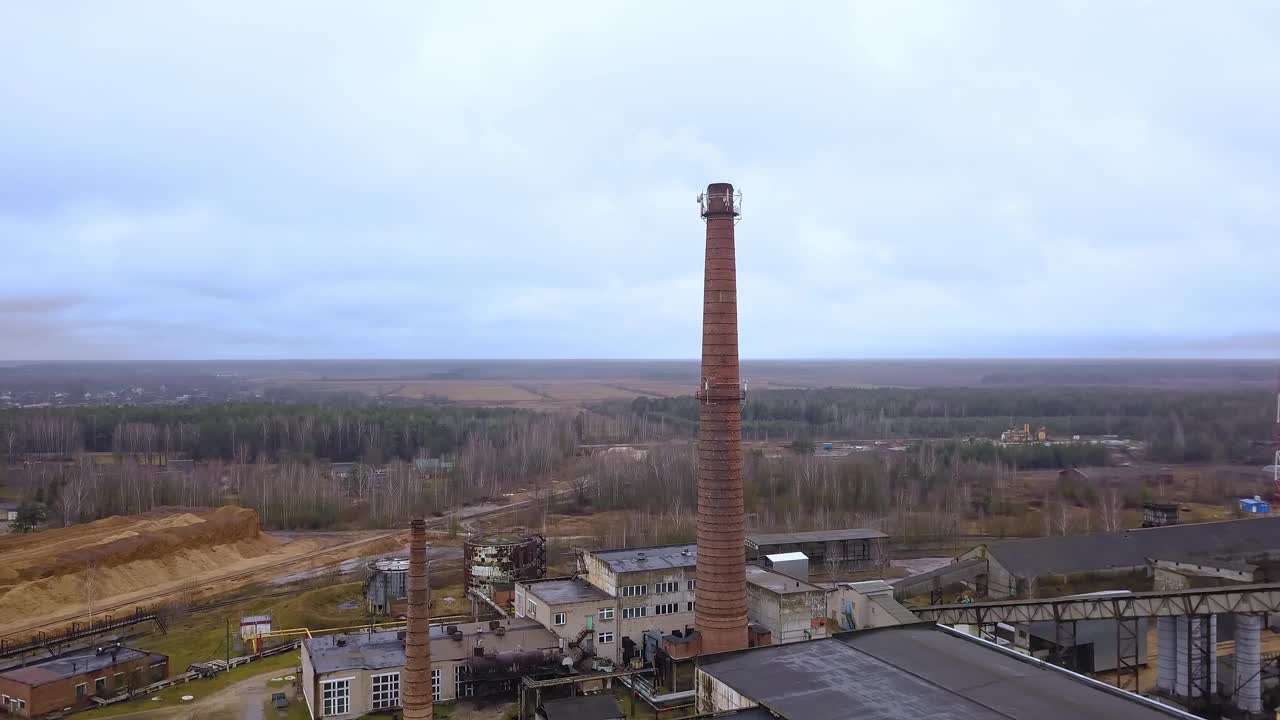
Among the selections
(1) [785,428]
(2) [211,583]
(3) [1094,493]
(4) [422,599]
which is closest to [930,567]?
(3) [1094,493]

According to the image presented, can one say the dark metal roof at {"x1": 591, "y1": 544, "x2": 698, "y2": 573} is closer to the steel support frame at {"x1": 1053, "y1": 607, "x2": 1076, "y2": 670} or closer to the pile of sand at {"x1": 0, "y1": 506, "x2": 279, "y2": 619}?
the steel support frame at {"x1": 1053, "y1": 607, "x2": 1076, "y2": 670}

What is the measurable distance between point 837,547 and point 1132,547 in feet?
43.4

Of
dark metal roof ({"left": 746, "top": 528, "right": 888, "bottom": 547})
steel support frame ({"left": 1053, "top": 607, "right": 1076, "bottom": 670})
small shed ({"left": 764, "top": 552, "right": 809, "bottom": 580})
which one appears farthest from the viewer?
dark metal roof ({"left": 746, "top": 528, "right": 888, "bottom": 547})

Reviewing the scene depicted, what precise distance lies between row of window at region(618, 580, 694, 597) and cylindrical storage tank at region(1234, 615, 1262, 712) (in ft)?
53.7

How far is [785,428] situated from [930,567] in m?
59.8

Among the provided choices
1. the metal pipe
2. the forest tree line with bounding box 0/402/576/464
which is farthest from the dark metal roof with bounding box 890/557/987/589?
the forest tree line with bounding box 0/402/576/464

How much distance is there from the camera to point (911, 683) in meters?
18.4

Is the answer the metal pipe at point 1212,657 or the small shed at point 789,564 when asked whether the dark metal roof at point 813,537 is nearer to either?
the small shed at point 789,564

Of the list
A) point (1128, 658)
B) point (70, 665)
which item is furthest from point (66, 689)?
point (1128, 658)

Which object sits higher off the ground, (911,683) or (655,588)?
(911,683)

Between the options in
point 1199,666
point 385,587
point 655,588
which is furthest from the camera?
point 385,587

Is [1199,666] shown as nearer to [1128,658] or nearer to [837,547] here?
[1128,658]

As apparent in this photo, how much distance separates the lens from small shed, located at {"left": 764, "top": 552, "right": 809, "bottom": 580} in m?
35.1

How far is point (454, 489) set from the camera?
64.1m
